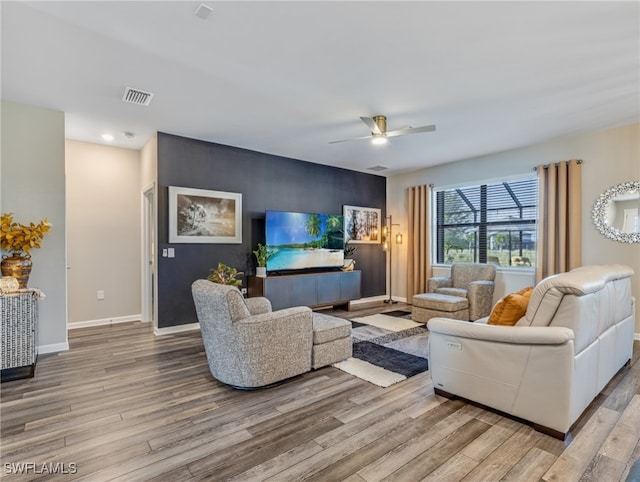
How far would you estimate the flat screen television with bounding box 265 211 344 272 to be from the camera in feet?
16.6

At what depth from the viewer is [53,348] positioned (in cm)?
360

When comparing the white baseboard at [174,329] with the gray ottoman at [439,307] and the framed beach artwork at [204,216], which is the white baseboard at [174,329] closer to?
the framed beach artwork at [204,216]

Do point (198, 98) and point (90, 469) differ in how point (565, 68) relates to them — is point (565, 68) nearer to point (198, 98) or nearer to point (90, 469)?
point (198, 98)

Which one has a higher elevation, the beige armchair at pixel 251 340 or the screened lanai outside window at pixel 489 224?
the screened lanai outside window at pixel 489 224

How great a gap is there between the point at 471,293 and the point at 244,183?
3.81 metres

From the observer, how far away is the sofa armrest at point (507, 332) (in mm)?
1942

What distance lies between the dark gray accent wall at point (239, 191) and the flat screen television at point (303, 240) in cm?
31

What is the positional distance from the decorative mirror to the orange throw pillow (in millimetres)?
A: 2817

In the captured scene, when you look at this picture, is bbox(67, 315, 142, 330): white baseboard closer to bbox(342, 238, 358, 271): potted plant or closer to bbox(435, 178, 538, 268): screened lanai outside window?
bbox(342, 238, 358, 271): potted plant

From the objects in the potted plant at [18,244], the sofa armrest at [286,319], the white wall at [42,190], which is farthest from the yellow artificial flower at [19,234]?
the sofa armrest at [286,319]

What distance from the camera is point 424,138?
455 centimetres

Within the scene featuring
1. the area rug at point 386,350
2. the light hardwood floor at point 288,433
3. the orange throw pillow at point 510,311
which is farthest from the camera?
the area rug at point 386,350

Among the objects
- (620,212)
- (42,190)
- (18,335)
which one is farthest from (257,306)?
(620,212)

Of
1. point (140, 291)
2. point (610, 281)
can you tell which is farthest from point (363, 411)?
point (140, 291)
